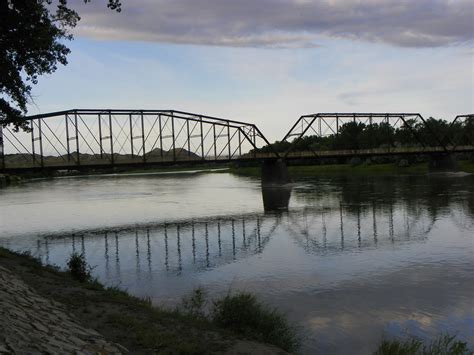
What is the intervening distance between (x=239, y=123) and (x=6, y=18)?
82.3 metres

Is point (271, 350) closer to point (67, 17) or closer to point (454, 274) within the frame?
point (454, 274)

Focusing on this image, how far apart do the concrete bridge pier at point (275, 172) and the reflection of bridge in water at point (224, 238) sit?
4932 cm

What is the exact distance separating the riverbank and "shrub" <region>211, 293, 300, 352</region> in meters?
0.46

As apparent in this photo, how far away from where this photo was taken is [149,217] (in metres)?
51.3

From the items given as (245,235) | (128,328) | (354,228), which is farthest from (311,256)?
(128,328)

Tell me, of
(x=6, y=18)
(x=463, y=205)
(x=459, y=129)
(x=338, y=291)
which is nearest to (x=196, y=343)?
(x=338, y=291)

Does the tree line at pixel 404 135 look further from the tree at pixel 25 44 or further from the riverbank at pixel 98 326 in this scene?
the riverbank at pixel 98 326

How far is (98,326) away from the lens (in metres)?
11.5

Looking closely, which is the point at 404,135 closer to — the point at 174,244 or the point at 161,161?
the point at 161,161

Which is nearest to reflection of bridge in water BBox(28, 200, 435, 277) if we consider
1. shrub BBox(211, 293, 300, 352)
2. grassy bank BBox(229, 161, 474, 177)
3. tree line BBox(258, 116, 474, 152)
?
shrub BBox(211, 293, 300, 352)

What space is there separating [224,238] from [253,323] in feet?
76.5

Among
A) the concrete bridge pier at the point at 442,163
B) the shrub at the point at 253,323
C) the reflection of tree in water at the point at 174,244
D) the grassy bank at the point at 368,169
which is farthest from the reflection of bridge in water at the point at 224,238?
the grassy bank at the point at 368,169

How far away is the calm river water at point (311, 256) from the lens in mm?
15688

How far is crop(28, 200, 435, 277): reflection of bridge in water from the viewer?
28031 mm
